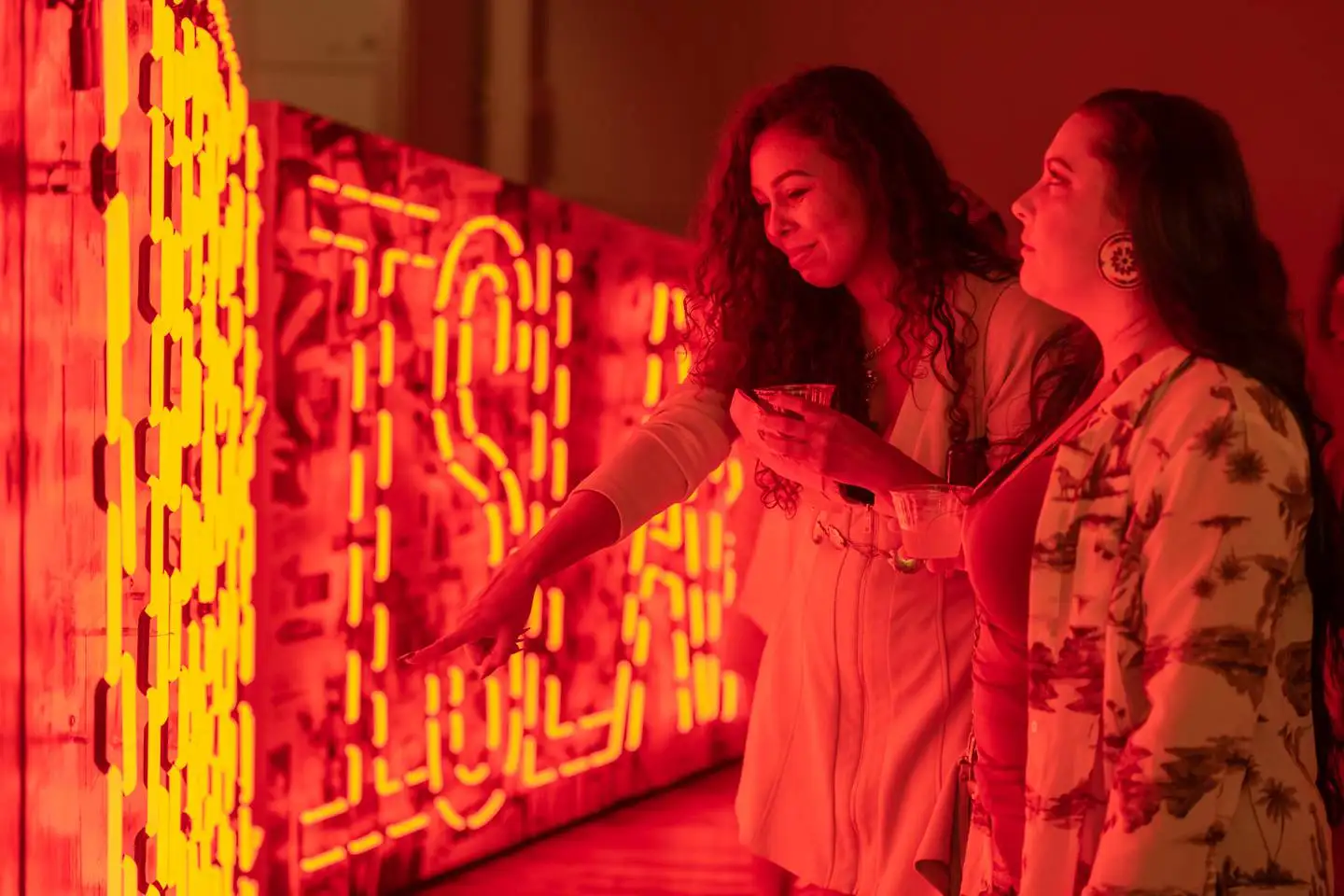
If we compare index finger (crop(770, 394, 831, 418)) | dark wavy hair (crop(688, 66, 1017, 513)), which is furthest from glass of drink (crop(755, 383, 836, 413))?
dark wavy hair (crop(688, 66, 1017, 513))

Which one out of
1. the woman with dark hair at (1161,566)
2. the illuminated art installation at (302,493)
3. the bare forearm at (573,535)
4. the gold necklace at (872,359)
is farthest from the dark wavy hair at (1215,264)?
the illuminated art installation at (302,493)

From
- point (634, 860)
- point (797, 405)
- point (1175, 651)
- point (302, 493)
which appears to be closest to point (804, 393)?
point (797, 405)

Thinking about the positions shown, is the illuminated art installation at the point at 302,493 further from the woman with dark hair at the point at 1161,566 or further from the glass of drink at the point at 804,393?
the woman with dark hair at the point at 1161,566

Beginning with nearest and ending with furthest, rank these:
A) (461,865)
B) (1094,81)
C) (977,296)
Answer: (977,296), (461,865), (1094,81)

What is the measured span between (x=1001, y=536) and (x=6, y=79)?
3.82 feet

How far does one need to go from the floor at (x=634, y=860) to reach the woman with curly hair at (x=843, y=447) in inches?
62.6

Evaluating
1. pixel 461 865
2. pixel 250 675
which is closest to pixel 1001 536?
pixel 250 675

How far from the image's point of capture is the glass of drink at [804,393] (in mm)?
1883

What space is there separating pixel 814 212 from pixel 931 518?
482 mm

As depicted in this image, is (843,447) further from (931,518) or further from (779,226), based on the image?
(779,226)

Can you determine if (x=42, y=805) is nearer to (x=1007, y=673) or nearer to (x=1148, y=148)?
(x=1007, y=673)

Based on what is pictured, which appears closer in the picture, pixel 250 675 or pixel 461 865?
pixel 250 675

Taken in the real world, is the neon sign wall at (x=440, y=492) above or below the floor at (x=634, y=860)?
above

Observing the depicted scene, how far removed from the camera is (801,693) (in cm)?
194
